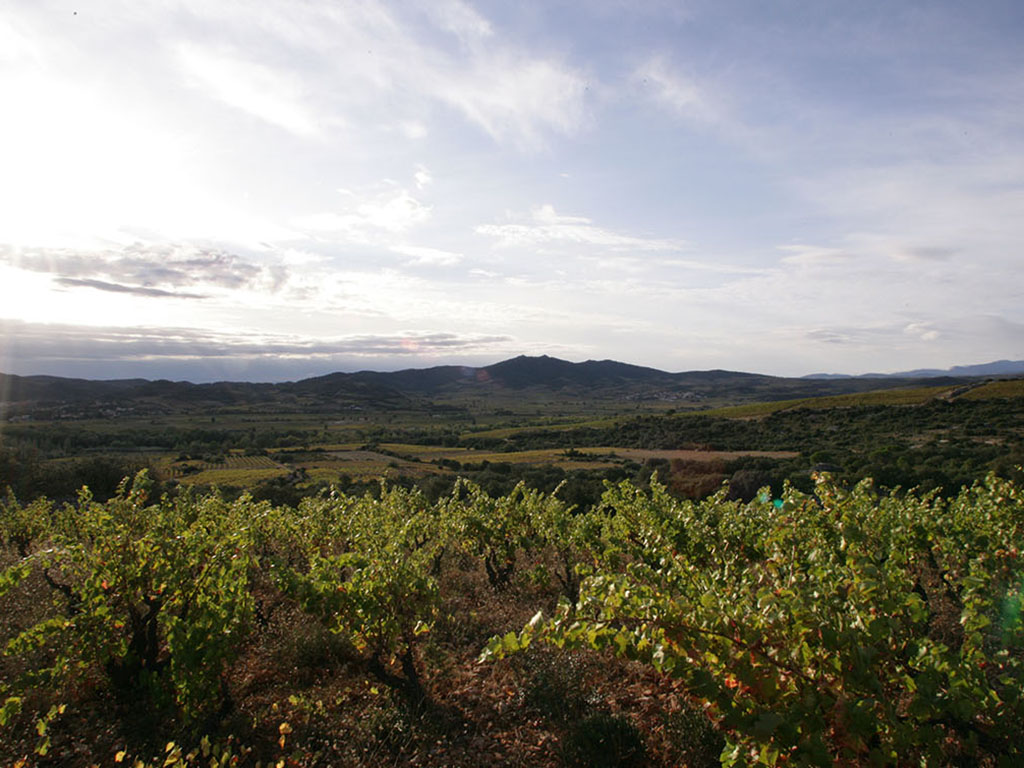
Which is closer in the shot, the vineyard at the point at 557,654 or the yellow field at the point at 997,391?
the vineyard at the point at 557,654

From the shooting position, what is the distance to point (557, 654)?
8.05m

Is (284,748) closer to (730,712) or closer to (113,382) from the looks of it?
(730,712)

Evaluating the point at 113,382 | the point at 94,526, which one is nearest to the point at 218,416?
the point at 113,382

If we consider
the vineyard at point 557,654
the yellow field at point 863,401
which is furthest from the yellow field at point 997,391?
the vineyard at point 557,654

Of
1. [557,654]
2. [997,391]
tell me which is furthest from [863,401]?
[557,654]

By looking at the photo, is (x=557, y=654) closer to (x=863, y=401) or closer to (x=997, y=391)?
(x=863, y=401)

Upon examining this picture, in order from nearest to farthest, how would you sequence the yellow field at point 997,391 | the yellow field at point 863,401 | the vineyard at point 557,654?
the vineyard at point 557,654 < the yellow field at point 997,391 < the yellow field at point 863,401

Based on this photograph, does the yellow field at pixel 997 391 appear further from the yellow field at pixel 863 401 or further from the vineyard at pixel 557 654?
the vineyard at pixel 557 654

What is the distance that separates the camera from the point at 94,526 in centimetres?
669

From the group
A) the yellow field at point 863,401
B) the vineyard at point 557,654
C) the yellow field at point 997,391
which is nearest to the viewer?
the vineyard at point 557,654

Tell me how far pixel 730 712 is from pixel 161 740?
6444 millimetres

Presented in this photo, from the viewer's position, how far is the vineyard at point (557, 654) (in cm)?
348

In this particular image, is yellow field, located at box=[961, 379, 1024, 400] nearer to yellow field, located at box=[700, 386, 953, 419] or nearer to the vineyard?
yellow field, located at box=[700, 386, 953, 419]

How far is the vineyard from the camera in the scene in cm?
348
